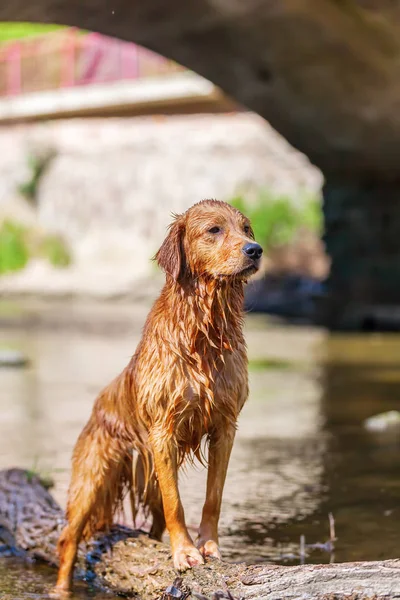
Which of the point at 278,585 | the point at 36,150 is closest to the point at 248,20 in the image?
the point at 278,585

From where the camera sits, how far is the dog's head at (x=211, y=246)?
382 centimetres

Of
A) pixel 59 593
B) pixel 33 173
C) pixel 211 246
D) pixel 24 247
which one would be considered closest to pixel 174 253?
pixel 211 246

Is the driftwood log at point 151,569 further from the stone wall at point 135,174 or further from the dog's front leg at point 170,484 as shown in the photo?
the stone wall at point 135,174

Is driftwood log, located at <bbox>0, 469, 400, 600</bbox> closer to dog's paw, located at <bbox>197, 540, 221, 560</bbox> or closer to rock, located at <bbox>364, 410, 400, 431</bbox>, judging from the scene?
dog's paw, located at <bbox>197, 540, 221, 560</bbox>

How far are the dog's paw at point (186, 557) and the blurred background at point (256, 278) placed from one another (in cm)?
80

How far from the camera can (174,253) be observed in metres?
3.96

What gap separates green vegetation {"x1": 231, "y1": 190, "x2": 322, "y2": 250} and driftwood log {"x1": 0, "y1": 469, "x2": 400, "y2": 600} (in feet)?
51.5

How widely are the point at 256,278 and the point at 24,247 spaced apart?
7614 millimetres

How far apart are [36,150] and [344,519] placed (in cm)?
2135

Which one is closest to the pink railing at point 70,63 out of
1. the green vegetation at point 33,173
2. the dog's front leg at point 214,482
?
the green vegetation at point 33,173

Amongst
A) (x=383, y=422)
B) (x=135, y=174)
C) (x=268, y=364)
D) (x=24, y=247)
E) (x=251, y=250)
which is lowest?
(x=251, y=250)

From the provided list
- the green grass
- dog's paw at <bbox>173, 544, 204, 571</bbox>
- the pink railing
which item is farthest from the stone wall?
dog's paw at <bbox>173, 544, 204, 571</bbox>

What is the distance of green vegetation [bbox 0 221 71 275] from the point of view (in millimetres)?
23672

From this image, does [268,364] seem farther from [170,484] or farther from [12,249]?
[12,249]
